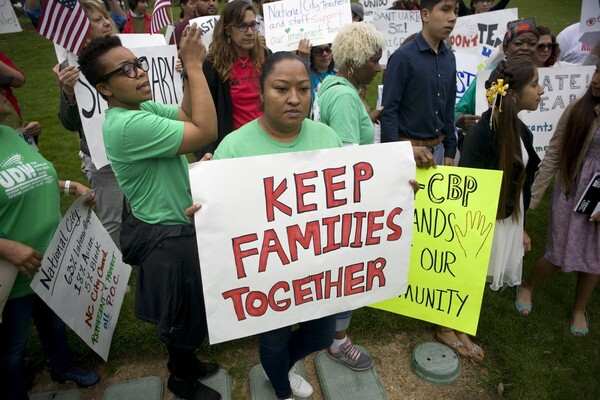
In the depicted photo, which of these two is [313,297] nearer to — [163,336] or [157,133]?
[163,336]

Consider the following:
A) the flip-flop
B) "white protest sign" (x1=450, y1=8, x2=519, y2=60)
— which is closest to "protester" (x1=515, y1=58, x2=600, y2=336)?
the flip-flop

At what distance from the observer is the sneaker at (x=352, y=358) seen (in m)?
2.84

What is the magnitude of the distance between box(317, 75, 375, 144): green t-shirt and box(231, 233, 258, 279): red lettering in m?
0.98

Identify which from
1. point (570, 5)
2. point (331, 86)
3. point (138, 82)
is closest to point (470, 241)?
point (331, 86)

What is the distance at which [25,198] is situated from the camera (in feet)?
6.95

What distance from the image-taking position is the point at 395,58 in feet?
11.1

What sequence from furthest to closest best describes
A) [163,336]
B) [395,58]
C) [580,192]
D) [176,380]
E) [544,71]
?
[544,71] → [395,58] → [580,192] → [176,380] → [163,336]

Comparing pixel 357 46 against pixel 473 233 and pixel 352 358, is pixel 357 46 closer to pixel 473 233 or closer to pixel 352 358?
pixel 473 233

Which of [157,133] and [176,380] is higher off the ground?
[157,133]

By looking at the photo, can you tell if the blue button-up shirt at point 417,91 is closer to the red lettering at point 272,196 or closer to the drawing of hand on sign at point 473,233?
the drawing of hand on sign at point 473,233

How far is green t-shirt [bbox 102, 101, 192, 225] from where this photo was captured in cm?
183

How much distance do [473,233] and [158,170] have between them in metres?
1.85

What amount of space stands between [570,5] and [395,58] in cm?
2214

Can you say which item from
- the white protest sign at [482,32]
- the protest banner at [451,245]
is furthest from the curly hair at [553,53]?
the protest banner at [451,245]
